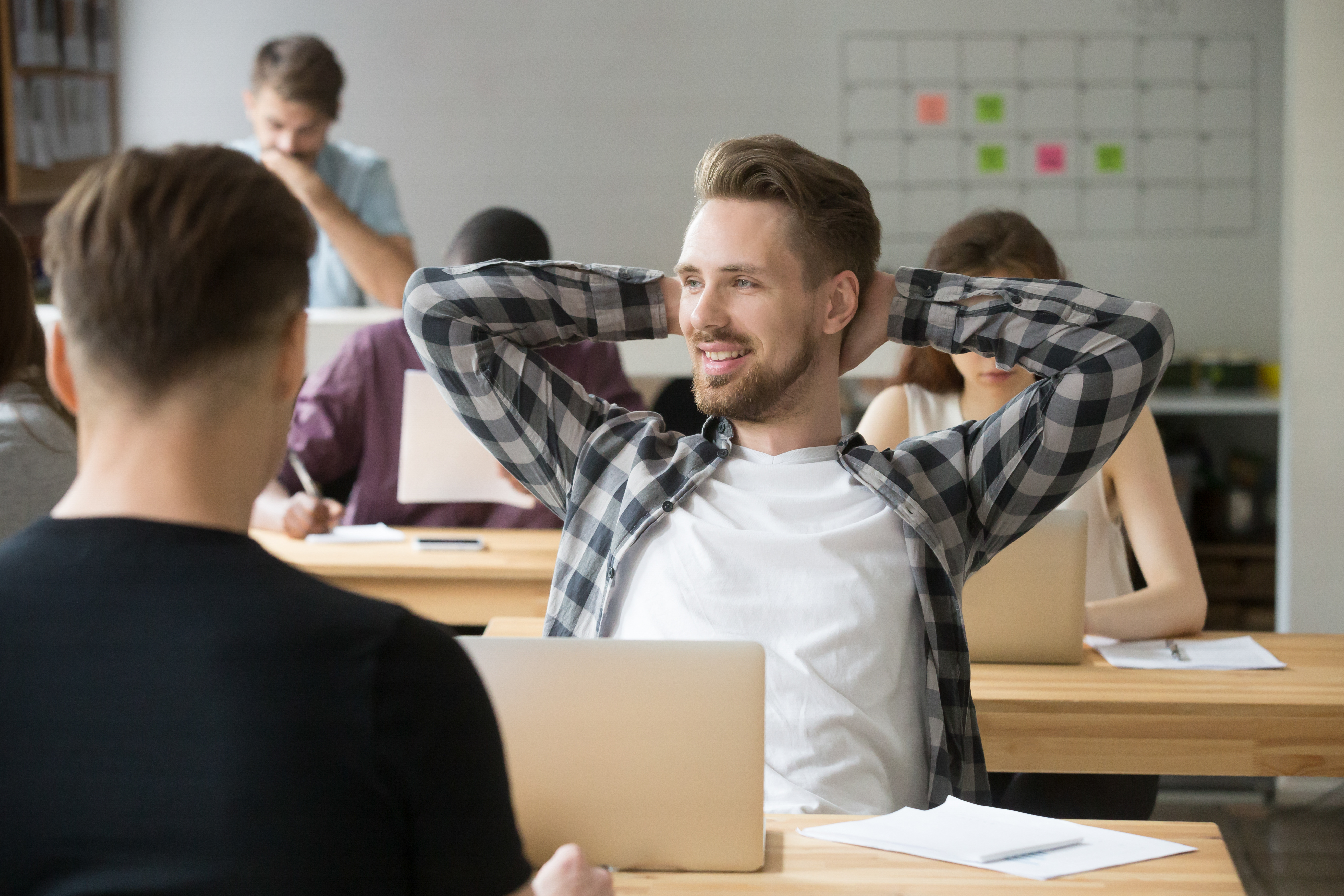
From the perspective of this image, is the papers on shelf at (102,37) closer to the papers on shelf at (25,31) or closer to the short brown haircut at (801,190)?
the papers on shelf at (25,31)

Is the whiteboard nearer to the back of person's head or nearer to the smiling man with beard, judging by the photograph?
the back of person's head

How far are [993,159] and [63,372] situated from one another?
15.0 feet

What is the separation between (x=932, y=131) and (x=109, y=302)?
4592mm

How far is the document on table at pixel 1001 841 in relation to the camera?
1.02 meters

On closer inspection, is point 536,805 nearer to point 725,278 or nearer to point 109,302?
point 109,302

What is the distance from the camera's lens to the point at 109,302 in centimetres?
64

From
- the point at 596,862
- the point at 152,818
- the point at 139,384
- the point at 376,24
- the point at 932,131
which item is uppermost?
the point at 376,24

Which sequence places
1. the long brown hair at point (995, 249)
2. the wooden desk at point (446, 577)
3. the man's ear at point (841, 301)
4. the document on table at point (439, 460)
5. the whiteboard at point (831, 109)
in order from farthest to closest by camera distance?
the whiteboard at point (831, 109) < the document on table at point (439, 460) < the wooden desk at point (446, 577) < the long brown hair at point (995, 249) < the man's ear at point (841, 301)

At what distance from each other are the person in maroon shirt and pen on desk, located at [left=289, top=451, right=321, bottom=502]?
12 millimetres

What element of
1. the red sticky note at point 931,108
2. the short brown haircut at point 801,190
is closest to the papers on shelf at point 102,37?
the red sticky note at point 931,108

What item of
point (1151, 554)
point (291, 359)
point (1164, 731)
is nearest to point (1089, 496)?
point (1151, 554)

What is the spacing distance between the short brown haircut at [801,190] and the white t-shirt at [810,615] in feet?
0.83

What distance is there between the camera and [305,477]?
2676mm

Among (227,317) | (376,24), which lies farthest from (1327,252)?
(376,24)
